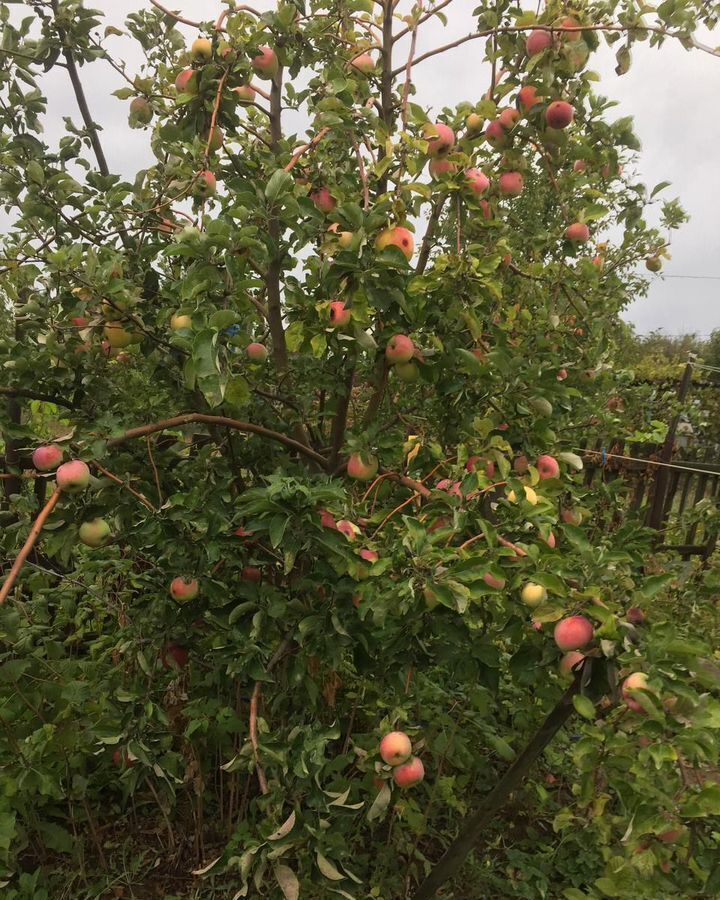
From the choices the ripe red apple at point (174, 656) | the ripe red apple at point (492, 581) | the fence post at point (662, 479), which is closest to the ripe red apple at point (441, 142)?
the ripe red apple at point (492, 581)

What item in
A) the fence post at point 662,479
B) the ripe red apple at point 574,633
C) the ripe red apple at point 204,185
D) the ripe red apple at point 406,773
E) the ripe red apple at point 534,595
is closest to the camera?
the ripe red apple at point 574,633

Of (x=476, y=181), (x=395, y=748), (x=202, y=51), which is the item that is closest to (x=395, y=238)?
(x=476, y=181)

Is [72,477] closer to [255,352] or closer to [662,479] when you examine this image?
[255,352]

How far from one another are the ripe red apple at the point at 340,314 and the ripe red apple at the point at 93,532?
680mm

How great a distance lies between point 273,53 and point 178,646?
1.59 metres

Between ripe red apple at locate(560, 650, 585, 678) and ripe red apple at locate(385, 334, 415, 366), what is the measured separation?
2.41 ft

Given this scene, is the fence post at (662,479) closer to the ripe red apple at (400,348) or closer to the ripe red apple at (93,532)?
the ripe red apple at (400,348)

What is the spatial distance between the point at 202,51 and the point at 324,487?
1086 millimetres

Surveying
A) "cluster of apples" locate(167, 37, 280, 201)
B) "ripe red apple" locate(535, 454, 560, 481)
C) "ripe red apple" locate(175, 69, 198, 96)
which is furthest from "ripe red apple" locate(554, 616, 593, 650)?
"ripe red apple" locate(175, 69, 198, 96)

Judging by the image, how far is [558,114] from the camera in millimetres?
1620

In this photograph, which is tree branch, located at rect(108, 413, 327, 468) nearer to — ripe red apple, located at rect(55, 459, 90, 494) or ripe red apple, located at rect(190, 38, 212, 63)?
ripe red apple, located at rect(55, 459, 90, 494)

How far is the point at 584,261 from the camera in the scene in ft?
6.27

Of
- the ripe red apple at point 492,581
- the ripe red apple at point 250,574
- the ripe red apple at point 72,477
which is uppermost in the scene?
the ripe red apple at point 72,477

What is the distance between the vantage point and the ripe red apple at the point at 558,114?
63.6 inches
